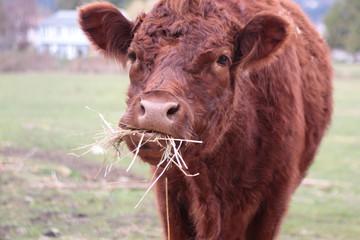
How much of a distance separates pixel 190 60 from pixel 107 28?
45.6 inches

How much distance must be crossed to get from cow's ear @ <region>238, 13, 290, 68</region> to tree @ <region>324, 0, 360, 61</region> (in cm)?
5859

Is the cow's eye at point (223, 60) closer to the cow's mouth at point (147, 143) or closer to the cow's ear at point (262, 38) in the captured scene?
the cow's ear at point (262, 38)

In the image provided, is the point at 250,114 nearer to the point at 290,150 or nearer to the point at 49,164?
the point at 290,150

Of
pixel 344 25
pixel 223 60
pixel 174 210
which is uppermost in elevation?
pixel 223 60

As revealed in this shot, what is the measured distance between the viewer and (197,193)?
4602 mm

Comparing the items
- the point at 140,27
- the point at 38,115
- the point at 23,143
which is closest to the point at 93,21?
the point at 140,27

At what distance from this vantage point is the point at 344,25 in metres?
61.4

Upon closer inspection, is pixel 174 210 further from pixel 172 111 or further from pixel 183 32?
pixel 183 32

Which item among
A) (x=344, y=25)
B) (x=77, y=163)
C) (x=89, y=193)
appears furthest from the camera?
(x=344, y=25)

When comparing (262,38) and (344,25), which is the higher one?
(262,38)

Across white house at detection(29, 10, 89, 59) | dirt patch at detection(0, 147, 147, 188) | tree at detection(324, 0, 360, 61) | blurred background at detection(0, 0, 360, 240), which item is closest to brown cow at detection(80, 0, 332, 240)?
blurred background at detection(0, 0, 360, 240)

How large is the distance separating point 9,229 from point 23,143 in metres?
6.04

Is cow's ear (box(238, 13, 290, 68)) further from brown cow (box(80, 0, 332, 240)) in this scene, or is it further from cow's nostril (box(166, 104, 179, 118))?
cow's nostril (box(166, 104, 179, 118))

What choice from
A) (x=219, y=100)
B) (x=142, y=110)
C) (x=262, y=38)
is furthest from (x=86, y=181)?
(x=142, y=110)
